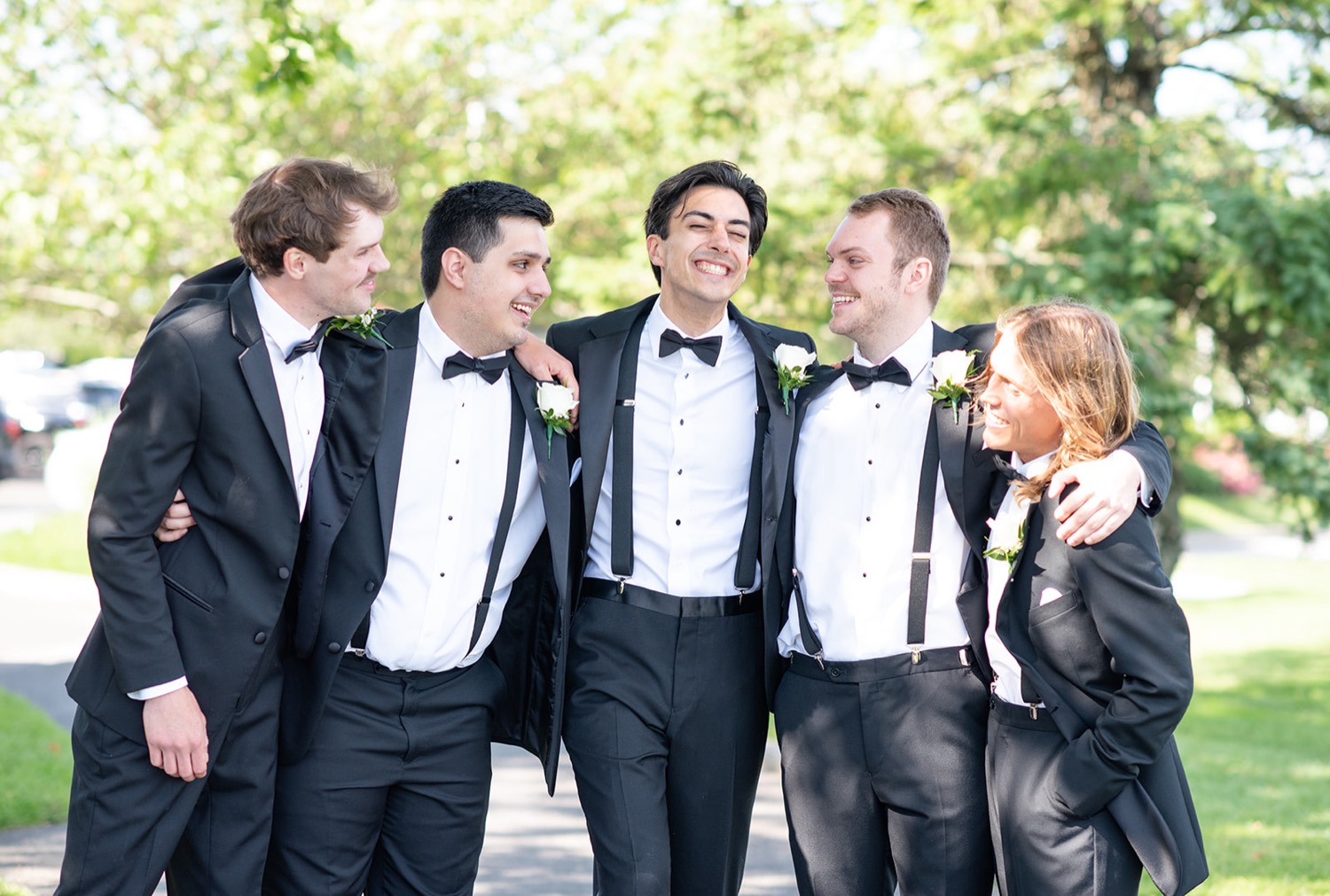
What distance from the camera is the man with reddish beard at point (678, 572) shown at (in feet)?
13.2

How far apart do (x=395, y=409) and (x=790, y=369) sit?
50.3 inches

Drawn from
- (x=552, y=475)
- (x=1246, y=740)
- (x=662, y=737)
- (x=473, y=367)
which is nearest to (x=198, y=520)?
(x=473, y=367)

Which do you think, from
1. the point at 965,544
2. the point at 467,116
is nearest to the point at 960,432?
the point at 965,544

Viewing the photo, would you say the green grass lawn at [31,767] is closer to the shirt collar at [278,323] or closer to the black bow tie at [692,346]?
the shirt collar at [278,323]

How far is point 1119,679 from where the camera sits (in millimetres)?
3303

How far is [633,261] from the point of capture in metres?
10.9

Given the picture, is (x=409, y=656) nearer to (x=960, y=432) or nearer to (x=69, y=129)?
(x=960, y=432)

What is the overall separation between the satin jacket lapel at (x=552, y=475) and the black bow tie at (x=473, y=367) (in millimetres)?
79

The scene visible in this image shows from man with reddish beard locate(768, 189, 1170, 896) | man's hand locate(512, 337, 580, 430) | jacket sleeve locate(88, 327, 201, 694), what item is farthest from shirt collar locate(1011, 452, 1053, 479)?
jacket sleeve locate(88, 327, 201, 694)

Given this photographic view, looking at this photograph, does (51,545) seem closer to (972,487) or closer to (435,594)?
(435,594)

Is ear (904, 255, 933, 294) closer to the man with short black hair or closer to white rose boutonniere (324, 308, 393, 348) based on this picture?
the man with short black hair

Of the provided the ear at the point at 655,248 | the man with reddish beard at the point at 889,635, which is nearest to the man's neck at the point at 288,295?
the ear at the point at 655,248

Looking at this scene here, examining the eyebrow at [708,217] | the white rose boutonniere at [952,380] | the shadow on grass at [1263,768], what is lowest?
the shadow on grass at [1263,768]

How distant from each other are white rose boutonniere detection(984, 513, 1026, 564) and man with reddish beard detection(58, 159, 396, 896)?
183cm
